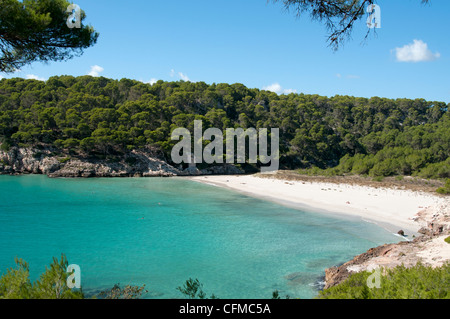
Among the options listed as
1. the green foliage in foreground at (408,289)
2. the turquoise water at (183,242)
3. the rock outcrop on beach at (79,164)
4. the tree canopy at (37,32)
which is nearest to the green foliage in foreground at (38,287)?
the green foliage in foreground at (408,289)

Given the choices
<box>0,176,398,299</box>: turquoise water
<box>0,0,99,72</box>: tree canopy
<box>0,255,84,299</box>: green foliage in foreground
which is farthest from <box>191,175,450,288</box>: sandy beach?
A: <box>0,0,99,72</box>: tree canopy

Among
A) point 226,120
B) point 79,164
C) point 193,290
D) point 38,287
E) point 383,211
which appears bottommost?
point 383,211

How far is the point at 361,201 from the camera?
20.1 m

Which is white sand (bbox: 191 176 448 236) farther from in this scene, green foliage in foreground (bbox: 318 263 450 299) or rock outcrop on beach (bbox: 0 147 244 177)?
rock outcrop on beach (bbox: 0 147 244 177)

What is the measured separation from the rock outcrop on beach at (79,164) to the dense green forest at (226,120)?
1.21m

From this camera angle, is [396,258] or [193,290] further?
[396,258]

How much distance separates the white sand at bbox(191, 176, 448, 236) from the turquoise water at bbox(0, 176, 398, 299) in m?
1.49

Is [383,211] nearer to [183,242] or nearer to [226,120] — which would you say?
[183,242]

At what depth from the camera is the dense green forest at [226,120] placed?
36.5 m

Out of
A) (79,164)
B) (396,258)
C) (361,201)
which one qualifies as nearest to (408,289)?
(396,258)

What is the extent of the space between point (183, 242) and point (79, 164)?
1164 inches

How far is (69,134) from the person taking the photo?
3734cm

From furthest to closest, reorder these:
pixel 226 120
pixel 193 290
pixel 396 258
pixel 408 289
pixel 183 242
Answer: pixel 226 120, pixel 183 242, pixel 396 258, pixel 193 290, pixel 408 289
